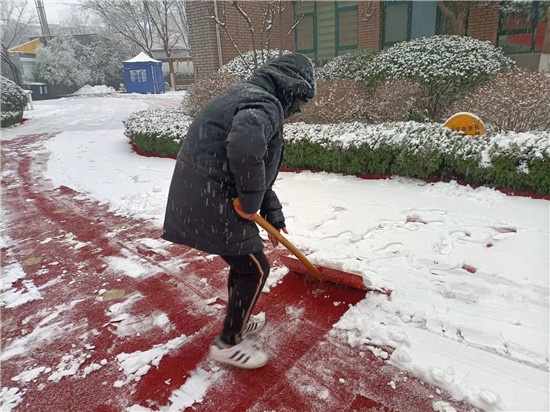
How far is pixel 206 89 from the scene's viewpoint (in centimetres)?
845

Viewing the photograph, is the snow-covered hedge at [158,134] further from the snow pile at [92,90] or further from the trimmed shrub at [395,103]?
the snow pile at [92,90]

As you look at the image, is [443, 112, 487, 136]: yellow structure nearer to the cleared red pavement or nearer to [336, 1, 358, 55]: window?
the cleared red pavement

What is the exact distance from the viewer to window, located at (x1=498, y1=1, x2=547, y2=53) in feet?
29.1

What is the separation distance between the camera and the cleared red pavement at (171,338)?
1.80 metres

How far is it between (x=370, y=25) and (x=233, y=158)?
11.0 m

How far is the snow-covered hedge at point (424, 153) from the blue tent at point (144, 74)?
22035 millimetres

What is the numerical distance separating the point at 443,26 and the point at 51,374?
11.5 metres

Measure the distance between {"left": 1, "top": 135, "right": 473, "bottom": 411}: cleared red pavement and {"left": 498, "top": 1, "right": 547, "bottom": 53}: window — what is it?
32.0 ft

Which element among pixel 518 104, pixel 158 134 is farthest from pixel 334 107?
pixel 158 134

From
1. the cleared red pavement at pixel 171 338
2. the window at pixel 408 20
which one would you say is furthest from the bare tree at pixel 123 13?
the cleared red pavement at pixel 171 338

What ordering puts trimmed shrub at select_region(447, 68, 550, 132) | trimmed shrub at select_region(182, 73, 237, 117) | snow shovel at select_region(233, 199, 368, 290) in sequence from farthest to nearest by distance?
trimmed shrub at select_region(182, 73, 237, 117), trimmed shrub at select_region(447, 68, 550, 132), snow shovel at select_region(233, 199, 368, 290)

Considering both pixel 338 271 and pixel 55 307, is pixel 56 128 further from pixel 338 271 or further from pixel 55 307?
pixel 338 271

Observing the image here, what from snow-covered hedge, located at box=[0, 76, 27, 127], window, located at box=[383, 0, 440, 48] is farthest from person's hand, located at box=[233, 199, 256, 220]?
snow-covered hedge, located at box=[0, 76, 27, 127]

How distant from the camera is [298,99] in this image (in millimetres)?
1808
